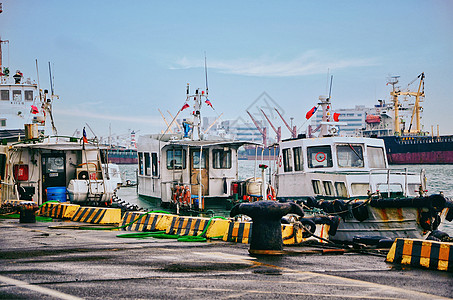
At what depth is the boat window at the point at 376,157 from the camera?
2008cm

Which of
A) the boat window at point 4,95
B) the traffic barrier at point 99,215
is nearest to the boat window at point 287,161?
the traffic barrier at point 99,215

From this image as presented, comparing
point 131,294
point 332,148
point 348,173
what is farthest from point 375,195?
point 131,294


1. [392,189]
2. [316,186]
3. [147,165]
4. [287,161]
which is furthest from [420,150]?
[392,189]

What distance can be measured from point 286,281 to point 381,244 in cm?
678

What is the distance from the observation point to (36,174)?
2298cm

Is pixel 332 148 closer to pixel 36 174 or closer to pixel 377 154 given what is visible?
pixel 377 154

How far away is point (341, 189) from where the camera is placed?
18.0 m

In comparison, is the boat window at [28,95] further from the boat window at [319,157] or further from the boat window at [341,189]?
the boat window at [341,189]

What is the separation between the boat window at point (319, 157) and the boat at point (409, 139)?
88.5 metres

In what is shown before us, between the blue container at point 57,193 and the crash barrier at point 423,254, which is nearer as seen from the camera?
the crash barrier at point 423,254

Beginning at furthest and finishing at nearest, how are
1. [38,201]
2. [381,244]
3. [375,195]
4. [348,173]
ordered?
[38,201] < [348,173] < [375,195] < [381,244]

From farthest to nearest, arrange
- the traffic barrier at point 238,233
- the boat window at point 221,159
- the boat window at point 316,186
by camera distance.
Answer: the boat window at point 221,159 < the boat window at point 316,186 < the traffic barrier at point 238,233

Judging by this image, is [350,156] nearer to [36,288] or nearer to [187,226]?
[187,226]

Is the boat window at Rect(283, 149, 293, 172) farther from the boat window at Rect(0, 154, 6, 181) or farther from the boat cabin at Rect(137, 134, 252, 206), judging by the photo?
the boat window at Rect(0, 154, 6, 181)
